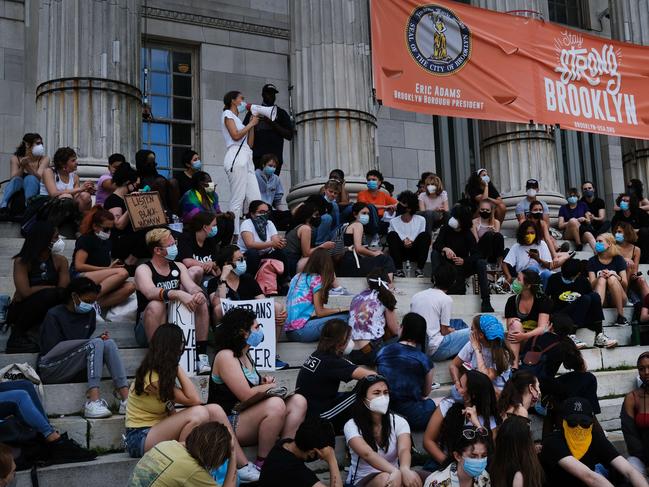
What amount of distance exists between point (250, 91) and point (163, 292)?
416 inches

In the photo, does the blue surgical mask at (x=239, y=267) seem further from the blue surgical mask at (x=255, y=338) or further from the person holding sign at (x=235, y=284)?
the blue surgical mask at (x=255, y=338)

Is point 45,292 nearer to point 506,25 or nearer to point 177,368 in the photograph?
point 177,368

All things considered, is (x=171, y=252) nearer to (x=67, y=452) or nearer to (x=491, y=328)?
(x=67, y=452)

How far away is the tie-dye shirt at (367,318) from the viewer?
8.40 metres

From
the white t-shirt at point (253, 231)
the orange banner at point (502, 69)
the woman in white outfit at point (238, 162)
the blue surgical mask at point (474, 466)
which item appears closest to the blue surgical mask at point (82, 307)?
the white t-shirt at point (253, 231)

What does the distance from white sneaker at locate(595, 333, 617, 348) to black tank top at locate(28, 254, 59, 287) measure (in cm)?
646

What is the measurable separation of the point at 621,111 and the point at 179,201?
971 centimetres

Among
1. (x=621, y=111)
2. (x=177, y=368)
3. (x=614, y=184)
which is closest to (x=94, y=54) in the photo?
(x=177, y=368)

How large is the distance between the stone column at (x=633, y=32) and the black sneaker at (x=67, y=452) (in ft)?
48.8

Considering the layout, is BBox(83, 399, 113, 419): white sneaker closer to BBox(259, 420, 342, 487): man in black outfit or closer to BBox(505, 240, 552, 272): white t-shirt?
BBox(259, 420, 342, 487): man in black outfit

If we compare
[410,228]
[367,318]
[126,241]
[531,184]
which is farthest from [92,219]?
[531,184]

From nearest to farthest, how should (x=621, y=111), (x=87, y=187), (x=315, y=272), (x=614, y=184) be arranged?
(x=315, y=272), (x=87, y=187), (x=621, y=111), (x=614, y=184)

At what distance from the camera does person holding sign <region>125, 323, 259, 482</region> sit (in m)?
6.29

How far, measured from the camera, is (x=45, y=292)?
765 cm
